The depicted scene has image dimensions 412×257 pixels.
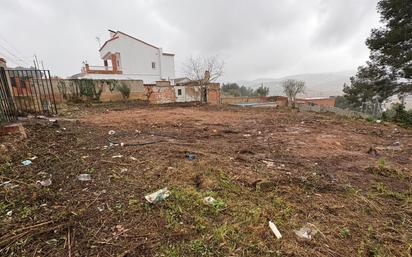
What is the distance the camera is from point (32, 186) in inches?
78.0

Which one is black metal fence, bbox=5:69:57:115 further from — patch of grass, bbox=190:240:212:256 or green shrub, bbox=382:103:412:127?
green shrub, bbox=382:103:412:127

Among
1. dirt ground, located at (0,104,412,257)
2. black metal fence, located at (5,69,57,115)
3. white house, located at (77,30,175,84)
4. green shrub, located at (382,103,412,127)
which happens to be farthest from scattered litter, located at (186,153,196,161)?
white house, located at (77,30,175,84)

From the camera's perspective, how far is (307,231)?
1.58m

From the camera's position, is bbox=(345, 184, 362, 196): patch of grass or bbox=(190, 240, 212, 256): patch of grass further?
bbox=(345, 184, 362, 196): patch of grass

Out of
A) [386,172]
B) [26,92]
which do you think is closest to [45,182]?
[386,172]

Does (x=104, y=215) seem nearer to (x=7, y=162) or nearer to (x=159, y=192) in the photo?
(x=159, y=192)

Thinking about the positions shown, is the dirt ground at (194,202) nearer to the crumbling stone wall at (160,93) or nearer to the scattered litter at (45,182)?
the scattered litter at (45,182)

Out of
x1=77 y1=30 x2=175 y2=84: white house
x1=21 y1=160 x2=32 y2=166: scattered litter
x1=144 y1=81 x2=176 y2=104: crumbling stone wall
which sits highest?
x1=77 y1=30 x2=175 y2=84: white house

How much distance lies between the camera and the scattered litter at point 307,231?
153 cm

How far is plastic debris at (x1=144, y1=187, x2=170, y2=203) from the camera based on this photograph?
1855mm

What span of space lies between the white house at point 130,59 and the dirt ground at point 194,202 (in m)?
19.0

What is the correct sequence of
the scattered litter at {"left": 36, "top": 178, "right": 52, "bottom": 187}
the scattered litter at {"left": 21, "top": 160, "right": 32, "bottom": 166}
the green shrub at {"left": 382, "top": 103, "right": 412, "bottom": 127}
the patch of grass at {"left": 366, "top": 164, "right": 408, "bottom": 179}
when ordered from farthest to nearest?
the green shrub at {"left": 382, "top": 103, "right": 412, "bottom": 127} → the patch of grass at {"left": 366, "top": 164, "right": 408, "bottom": 179} → the scattered litter at {"left": 21, "top": 160, "right": 32, "bottom": 166} → the scattered litter at {"left": 36, "top": 178, "right": 52, "bottom": 187}

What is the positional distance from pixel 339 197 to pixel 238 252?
4.73 feet

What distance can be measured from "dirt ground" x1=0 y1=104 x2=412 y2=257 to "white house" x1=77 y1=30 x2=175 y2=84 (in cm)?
1904
